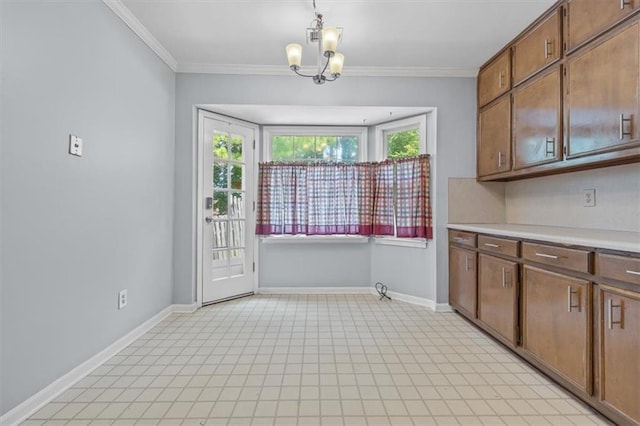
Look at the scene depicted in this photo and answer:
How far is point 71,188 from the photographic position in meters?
1.88

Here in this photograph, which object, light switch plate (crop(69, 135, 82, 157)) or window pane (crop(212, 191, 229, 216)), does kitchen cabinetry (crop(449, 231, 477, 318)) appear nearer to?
window pane (crop(212, 191, 229, 216))

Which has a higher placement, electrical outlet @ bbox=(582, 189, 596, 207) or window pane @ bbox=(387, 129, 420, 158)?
window pane @ bbox=(387, 129, 420, 158)

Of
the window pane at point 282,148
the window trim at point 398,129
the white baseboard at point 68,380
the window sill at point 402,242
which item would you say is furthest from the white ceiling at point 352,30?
the white baseboard at point 68,380

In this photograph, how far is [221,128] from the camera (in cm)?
353

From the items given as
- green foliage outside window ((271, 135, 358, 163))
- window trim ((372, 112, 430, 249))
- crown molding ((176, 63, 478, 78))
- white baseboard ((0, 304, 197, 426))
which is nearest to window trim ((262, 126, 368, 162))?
green foliage outside window ((271, 135, 358, 163))

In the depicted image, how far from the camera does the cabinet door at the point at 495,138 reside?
9.23 feet

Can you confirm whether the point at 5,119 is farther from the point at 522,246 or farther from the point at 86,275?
the point at 522,246

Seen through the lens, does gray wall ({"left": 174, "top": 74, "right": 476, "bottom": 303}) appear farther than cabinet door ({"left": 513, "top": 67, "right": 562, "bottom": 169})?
Yes

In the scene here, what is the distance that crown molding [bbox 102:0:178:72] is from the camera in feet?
7.44

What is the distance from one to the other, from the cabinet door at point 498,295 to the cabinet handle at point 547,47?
4.90 feet

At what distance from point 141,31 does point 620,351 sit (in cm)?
364

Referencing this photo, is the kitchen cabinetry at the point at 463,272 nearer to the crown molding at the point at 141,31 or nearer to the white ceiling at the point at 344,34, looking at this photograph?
the white ceiling at the point at 344,34

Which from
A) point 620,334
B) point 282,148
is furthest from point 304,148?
point 620,334

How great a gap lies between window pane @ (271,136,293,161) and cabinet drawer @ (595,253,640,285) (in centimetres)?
307
